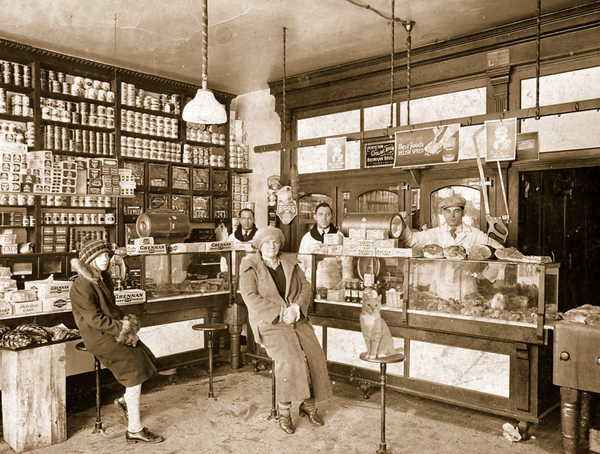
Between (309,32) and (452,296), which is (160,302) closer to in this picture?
(452,296)

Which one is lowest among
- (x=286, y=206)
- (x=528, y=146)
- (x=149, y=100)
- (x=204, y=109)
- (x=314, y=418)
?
(x=314, y=418)

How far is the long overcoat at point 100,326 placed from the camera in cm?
366

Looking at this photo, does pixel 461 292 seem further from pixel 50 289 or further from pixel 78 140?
pixel 78 140

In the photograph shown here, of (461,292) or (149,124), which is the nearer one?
(461,292)

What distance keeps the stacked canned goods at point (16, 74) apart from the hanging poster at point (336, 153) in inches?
140

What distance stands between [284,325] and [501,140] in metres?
2.53

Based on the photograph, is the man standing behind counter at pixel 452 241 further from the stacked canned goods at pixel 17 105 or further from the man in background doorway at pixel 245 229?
the stacked canned goods at pixel 17 105

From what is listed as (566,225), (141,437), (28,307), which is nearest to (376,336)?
(141,437)

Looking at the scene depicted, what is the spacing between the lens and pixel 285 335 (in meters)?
4.12

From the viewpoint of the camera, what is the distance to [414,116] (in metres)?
6.43

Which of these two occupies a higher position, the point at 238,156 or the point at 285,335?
the point at 238,156

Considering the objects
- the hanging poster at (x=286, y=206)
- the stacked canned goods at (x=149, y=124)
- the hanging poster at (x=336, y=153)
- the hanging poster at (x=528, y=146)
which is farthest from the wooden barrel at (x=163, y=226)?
the hanging poster at (x=528, y=146)

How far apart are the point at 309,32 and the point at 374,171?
6.42 ft

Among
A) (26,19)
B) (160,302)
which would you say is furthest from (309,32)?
(160,302)
